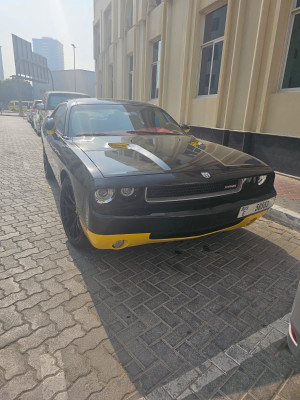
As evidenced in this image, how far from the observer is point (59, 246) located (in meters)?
3.17

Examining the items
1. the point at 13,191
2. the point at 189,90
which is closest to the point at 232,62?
the point at 189,90

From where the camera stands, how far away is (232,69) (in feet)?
22.5

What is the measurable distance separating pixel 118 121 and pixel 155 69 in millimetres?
9856

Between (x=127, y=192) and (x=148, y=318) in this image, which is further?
(x=127, y=192)

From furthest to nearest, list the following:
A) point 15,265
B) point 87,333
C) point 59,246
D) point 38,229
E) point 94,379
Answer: point 38,229
point 59,246
point 15,265
point 87,333
point 94,379

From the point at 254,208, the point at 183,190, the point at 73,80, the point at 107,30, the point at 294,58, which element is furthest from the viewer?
the point at 73,80

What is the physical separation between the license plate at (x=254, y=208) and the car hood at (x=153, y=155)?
40cm

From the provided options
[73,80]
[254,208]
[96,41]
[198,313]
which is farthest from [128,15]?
[73,80]

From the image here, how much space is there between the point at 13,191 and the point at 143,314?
3.93m

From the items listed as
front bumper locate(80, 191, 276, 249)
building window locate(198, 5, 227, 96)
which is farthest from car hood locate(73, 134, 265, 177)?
building window locate(198, 5, 227, 96)

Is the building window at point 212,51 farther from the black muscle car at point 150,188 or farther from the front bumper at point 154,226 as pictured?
the front bumper at point 154,226

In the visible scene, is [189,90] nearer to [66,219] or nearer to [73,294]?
[66,219]

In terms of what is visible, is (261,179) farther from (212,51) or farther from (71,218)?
(212,51)

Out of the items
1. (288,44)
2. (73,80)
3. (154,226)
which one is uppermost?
(73,80)
